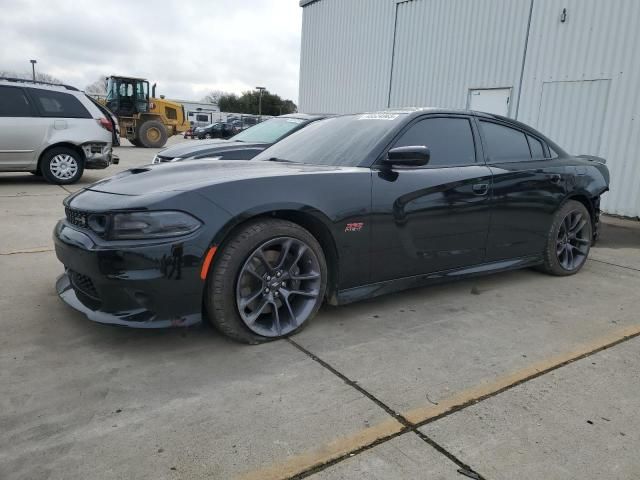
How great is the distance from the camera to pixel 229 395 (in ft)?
7.83

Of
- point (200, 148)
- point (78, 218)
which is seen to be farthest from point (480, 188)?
point (200, 148)

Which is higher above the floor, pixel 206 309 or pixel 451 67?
pixel 451 67

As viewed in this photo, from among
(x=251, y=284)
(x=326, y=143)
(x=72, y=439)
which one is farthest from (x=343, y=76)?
(x=72, y=439)

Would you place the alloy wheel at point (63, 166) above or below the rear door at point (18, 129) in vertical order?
below

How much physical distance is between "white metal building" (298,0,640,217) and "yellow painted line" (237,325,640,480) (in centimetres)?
642

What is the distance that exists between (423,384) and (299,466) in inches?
35.3

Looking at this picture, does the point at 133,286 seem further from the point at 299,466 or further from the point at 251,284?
Result: the point at 299,466

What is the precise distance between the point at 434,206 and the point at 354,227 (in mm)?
681

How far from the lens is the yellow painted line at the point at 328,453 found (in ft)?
6.11

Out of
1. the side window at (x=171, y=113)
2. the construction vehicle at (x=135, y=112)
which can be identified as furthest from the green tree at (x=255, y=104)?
the construction vehicle at (x=135, y=112)

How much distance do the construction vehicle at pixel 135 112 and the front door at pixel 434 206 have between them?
19850 mm

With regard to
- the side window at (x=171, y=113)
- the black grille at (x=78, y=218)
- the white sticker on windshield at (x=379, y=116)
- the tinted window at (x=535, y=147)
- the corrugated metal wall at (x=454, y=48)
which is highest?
the corrugated metal wall at (x=454, y=48)

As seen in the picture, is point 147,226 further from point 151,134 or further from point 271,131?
point 151,134

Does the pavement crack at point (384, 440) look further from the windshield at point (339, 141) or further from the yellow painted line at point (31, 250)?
the yellow painted line at point (31, 250)
